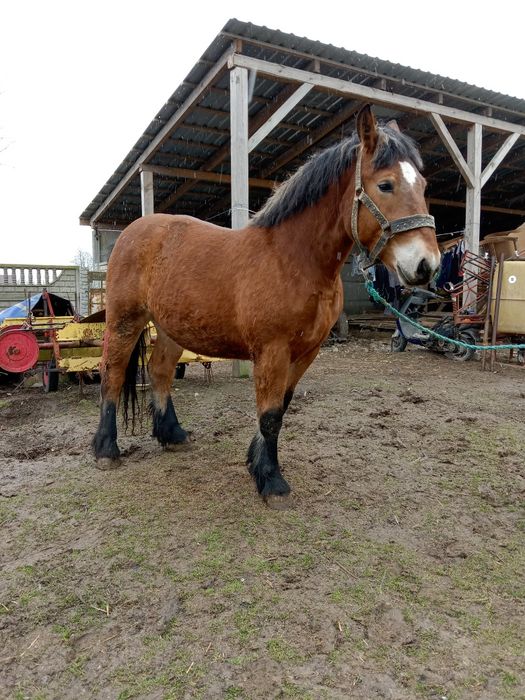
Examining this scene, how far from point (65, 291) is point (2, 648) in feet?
33.5

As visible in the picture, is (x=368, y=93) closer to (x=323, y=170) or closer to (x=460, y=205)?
(x=323, y=170)

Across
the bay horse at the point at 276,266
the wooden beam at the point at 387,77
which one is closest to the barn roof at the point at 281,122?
the wooden beam at the point at 387,77

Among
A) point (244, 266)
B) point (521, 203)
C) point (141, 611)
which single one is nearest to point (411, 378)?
point (244, 266)

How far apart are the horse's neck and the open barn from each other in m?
1.40

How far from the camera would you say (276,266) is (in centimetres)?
258

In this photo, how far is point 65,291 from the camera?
423 inches

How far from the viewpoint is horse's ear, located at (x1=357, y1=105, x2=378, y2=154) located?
216 centimetres

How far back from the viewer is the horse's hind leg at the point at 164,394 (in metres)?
→ 3.65

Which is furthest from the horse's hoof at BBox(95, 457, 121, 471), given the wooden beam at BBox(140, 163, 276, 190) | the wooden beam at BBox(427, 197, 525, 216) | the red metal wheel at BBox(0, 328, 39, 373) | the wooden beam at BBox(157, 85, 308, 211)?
the wooden beam at BBox(427, 197, 525, 216)

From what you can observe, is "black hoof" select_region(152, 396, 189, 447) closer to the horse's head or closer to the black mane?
Result: the black mane

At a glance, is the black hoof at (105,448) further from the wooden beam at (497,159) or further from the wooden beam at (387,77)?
the wooden beam at (497,159)

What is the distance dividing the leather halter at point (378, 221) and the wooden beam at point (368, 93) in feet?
16.3

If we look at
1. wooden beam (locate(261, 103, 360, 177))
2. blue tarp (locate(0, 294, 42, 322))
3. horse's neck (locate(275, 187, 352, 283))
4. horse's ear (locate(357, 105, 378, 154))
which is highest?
Result: wooden beam (locate(261, 103, 360, 177))

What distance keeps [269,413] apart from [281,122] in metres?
8.16
